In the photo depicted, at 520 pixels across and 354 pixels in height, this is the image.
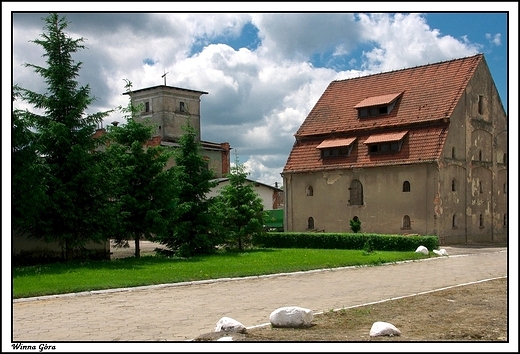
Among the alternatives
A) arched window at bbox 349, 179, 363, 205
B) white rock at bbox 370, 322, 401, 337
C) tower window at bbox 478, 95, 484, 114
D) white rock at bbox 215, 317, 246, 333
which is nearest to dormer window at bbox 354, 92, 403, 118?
arched window at bbox 349, 179, 363, 205

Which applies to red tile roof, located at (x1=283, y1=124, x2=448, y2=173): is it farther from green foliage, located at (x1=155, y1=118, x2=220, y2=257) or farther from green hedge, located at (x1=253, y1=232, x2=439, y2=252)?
green foliage, located at (x1=155, y1=118, x2=220, y2=257)

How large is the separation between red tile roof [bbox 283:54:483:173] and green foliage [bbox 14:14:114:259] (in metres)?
21.5

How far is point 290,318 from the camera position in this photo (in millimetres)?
10453

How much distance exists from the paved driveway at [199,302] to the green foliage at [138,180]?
810cm

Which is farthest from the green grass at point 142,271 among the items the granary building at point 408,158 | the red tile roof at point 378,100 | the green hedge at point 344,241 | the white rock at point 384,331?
the red tile roof at point 378,100

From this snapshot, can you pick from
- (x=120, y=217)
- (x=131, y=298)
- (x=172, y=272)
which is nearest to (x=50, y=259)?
(x=120, y=217)

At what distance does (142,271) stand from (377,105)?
25947 millimetres

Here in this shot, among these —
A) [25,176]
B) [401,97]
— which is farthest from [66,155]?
[401,97]

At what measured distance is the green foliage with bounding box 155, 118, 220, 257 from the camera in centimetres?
2717

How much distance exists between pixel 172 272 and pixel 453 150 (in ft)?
81.7

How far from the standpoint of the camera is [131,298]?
47.1 ft

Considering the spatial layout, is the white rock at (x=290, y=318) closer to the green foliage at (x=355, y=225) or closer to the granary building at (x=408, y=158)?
the green foliage at (x=355, y=225)

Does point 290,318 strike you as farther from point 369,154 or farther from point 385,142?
point 369,154

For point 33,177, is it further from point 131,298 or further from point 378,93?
point 378,93
